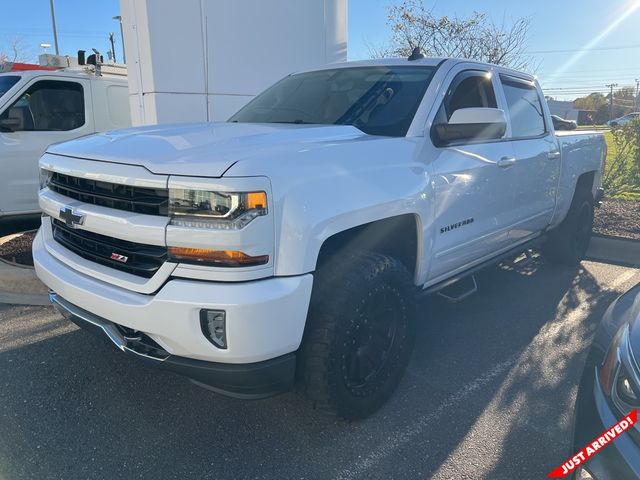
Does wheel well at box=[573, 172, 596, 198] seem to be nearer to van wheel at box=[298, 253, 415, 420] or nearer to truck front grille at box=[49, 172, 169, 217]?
van wheel at box=[298, 253, 415, 420]

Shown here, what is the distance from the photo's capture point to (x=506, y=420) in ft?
9.50

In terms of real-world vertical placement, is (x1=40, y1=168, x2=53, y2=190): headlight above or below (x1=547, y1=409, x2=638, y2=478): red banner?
above

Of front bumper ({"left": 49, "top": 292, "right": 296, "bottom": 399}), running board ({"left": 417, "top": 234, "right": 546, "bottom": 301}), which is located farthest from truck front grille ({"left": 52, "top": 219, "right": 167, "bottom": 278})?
running board ({"left": 417, "top": 234, "right": 546, "bottom": 301})

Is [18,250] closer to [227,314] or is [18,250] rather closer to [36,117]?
[36,117]

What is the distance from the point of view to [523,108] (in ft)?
14.9

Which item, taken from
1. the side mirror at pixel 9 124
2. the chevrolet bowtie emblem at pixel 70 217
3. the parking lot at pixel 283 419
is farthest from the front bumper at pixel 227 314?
the side mirror at pixel 9 124

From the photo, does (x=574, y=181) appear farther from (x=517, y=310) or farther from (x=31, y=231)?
(x=31, y=231)

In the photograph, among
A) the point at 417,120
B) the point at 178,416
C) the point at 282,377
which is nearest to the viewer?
the point at 282,377

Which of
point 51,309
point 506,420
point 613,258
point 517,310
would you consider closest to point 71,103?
point 51,309

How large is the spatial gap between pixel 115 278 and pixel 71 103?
5142mm

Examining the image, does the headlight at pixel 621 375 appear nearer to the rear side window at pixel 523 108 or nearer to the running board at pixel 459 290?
the running board at pixel 459 290

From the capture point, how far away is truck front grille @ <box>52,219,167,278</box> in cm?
228

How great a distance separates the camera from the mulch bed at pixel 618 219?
6852 mm

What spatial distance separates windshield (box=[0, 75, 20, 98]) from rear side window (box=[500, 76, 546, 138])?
5491 millimetres
